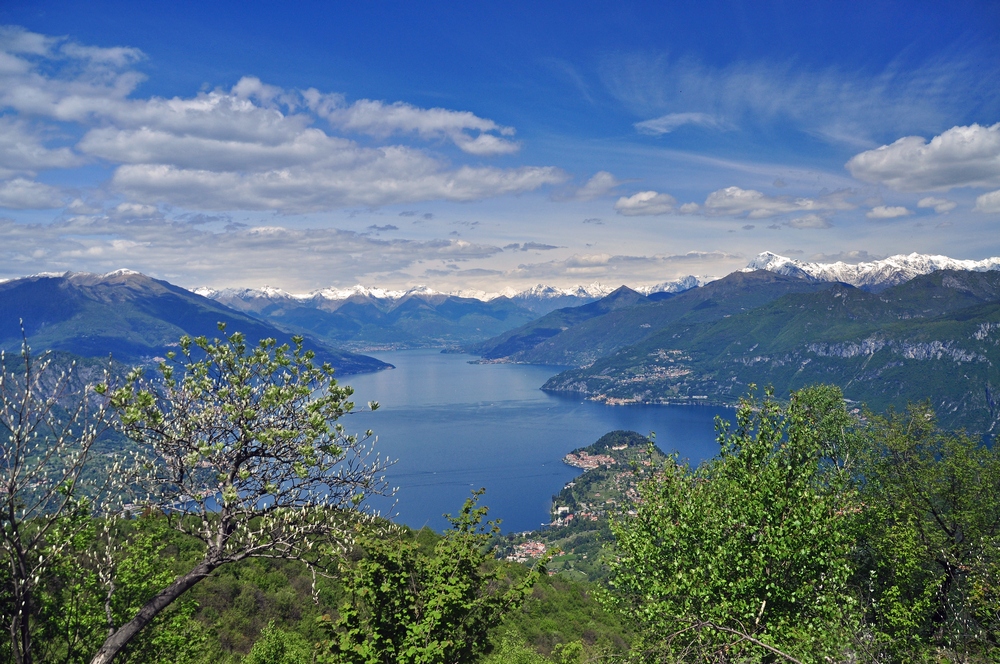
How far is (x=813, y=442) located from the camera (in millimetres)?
20031

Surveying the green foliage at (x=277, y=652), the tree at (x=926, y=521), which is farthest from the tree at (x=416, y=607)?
the tree at (x=926, y=521)

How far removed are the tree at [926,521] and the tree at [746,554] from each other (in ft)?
19.1

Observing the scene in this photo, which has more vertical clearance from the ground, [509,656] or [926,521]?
[926,521]

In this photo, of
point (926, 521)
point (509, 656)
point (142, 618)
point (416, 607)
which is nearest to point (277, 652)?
point (142, 618)

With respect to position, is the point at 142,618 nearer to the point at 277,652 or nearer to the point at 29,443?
the point at 29,443

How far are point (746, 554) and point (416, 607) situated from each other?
343 inches

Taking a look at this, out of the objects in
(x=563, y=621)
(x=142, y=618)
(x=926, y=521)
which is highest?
(x=142, y=618)

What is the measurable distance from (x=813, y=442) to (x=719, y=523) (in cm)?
720

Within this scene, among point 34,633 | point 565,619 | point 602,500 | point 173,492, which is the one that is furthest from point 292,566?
point 602,500

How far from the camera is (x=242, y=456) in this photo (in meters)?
11.5

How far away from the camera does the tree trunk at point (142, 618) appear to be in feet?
35.7

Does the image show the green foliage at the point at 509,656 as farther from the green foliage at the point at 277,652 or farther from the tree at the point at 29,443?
the tree at the point at 29,443

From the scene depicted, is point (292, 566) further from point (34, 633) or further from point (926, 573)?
point (926, 573)

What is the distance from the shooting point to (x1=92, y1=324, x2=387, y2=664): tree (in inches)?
439
